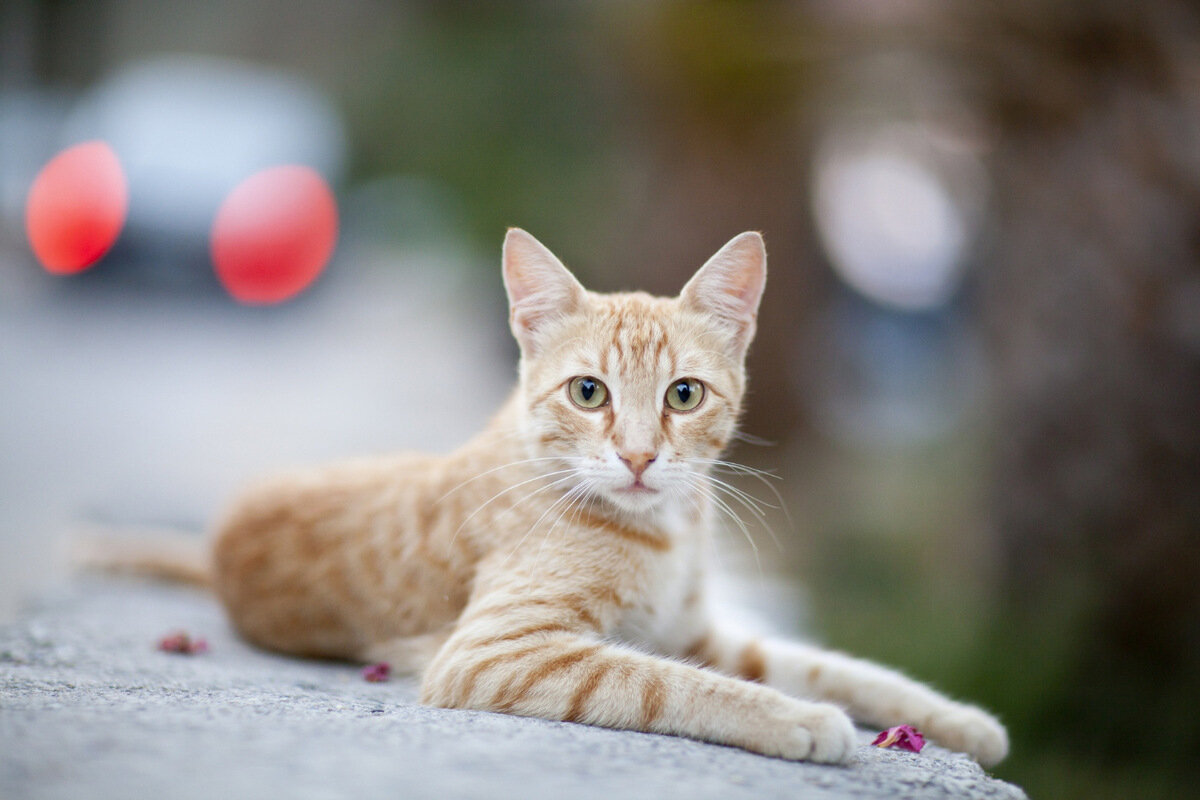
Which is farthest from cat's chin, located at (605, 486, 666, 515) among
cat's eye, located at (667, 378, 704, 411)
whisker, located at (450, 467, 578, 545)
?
cat's eye, located at (667, 378, 704, 411)

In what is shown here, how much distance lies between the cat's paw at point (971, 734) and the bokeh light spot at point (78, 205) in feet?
27.0

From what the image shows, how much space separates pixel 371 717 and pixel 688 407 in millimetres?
1105

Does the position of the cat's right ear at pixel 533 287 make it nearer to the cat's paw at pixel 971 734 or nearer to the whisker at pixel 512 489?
the whisker at pixel 512 489

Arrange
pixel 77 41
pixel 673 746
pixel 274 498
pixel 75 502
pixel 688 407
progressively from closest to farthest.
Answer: pixel 673 746 < pixel 688 407 < pixel 274 498 < pixel 75 502 < pixel 77 41

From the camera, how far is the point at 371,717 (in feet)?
6.66

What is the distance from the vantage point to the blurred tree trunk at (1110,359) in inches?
161

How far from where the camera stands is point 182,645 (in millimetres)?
2791

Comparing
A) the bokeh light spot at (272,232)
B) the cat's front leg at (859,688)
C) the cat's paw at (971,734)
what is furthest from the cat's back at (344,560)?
the bokeh light spot at (272,232)

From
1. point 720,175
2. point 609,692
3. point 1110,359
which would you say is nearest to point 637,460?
point 609,692

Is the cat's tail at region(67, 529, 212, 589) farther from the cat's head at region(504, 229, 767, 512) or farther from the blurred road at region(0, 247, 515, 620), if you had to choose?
the cat's head at region(504, 229, 767, 512)

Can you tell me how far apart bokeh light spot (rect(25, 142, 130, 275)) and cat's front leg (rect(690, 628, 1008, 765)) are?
7.70 m

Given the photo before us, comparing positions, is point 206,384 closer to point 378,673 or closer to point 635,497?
point 378,673

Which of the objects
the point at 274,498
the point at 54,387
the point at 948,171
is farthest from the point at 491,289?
the point at 274,498

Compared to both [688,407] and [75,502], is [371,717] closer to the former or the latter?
[688,407]
